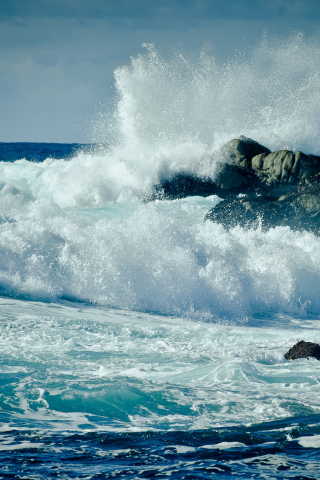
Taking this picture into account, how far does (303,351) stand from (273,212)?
647cm

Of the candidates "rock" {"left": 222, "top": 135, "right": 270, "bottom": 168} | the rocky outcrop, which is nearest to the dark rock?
the rocky outcrop

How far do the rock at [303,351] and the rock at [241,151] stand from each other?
9.86 m

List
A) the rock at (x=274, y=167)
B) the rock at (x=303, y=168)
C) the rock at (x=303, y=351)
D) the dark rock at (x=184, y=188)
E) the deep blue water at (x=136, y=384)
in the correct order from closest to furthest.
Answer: the deep blue water at (x=136, y=384) → the rock at (x=303, y=351) → the rock at (x=303, y=168) → the rock at (x=274, y=167) → the dark rock at (x=184, y=188)

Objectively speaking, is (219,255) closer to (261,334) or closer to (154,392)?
(261,334)

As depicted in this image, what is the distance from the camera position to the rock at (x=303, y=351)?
18.5ft

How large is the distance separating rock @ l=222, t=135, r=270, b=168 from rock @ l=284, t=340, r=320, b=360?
9856mm

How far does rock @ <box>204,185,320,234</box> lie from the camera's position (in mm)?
11578

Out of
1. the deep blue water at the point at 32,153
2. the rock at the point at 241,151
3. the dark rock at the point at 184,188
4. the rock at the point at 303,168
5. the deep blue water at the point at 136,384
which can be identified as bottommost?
the deep blue water at the point at 136,384

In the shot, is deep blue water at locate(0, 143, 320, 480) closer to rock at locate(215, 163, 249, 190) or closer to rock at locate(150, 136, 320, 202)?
rock at locate(150, 136, 320, 202)

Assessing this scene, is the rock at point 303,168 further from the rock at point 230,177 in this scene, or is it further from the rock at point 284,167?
the rock at point 230,177

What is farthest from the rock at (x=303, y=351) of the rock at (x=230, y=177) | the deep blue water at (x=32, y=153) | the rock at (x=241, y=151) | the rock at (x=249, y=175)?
the deep blue water at (x=32, y=153)

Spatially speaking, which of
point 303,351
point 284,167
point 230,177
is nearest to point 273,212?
point 284,167

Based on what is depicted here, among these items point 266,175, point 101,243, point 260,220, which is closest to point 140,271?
point 101,243

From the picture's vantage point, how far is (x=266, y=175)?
14445mm
